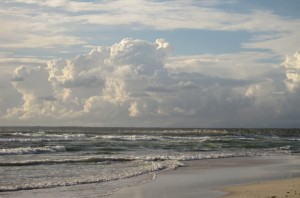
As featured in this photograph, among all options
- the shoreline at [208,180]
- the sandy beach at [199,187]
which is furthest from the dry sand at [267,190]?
the shoreline at [208,180]

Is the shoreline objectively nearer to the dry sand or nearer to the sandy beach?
the sandy beach

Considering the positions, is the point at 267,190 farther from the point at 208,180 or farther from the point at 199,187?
the point at 208,180

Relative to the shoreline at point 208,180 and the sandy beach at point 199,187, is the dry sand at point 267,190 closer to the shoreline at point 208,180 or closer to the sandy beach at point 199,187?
the sandy beach at point 199,187

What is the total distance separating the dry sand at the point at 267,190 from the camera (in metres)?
15.9

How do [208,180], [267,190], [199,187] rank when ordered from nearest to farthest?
[267,190] < [199,187] < [208,180]

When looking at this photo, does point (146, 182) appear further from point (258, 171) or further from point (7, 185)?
point (258, 171)

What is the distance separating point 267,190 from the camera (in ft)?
56.3

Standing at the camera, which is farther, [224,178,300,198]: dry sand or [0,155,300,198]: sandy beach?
[0,155,300,198]: sandy beach

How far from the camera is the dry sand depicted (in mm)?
15852

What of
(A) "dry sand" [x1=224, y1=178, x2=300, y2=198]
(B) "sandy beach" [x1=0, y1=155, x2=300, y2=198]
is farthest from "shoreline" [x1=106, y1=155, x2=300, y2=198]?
(A) "dry sand" [x1=224, y1=178, x2=300, y2=198]

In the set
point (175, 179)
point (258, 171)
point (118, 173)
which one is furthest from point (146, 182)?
point (258, 171)

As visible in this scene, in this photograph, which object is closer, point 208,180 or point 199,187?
point 199,187

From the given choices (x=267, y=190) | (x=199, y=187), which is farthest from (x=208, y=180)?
(x=267, y=190)

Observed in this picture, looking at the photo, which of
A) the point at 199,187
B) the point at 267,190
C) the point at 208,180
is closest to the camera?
the point at 267,190
